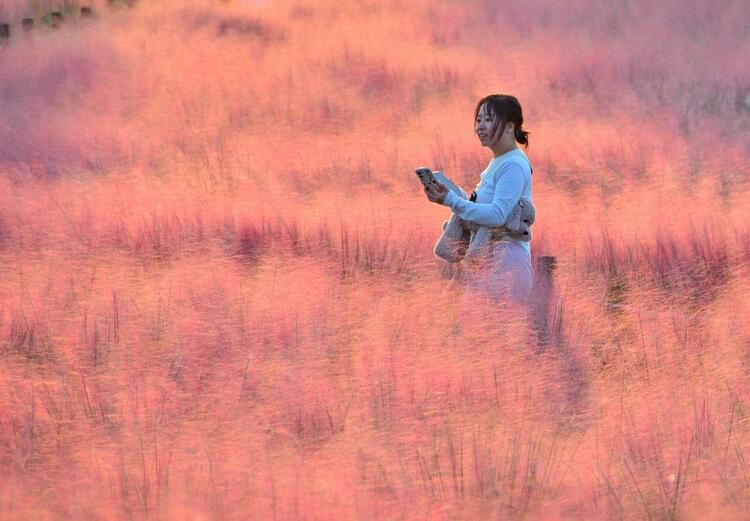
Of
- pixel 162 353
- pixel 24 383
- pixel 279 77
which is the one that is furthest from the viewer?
pixel 279 77

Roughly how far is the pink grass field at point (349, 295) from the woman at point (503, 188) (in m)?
0.12

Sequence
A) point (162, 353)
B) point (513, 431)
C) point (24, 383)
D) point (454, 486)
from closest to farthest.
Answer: point (454, 486)
point (513, 431)
point (24, 383)
point (162, 353)

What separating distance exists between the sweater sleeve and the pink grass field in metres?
0.41

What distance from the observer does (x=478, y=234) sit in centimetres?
479

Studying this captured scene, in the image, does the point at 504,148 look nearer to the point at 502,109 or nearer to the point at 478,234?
the point at 502,109

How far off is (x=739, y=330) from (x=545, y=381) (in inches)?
44.8

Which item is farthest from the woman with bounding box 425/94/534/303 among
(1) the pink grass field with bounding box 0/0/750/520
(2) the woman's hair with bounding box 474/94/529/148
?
(1) the pink grass field with bounding box 0/0/750/520

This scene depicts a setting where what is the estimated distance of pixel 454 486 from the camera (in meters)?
3.52

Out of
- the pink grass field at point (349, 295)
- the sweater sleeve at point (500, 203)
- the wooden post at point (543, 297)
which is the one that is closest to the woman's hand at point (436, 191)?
the sweater sleeve at point (500, 203)

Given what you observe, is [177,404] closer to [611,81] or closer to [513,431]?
[513,431]

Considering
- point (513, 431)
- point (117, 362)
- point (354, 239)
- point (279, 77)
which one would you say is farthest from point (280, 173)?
point (513, 431)

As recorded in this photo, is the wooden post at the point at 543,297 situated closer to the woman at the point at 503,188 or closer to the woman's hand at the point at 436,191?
the woman at the point at 503,188

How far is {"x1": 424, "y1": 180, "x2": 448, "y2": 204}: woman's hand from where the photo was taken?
4531 millimetres

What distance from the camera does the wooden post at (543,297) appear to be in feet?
15.9
